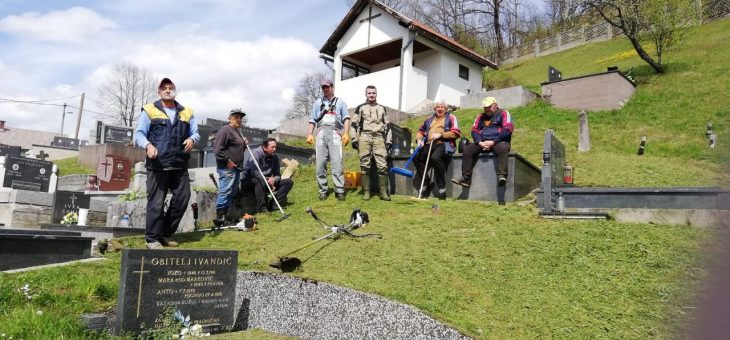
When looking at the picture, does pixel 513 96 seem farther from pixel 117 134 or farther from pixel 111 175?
pixel 117 134

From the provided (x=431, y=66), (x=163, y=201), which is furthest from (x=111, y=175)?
(x=431, y=66)

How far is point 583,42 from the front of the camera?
136 feet

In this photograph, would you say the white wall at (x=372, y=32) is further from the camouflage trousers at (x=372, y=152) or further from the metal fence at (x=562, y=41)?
the metal fence at (x=562, y=41)

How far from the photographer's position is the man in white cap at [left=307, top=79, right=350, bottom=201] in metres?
8.98

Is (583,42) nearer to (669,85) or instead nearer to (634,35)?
(634,35)

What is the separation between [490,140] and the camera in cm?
884

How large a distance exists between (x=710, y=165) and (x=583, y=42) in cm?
4483

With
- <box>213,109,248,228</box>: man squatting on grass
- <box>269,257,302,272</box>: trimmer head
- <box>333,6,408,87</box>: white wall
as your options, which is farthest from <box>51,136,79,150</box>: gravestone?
<box>269,257,302,272</box>: trimmer head

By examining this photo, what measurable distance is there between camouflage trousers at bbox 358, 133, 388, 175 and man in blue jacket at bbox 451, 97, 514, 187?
1268 mm

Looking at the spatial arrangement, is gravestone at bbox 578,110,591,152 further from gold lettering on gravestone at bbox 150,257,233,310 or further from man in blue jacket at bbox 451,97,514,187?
gold lettering on gravestone at bbox 150,257,233,310

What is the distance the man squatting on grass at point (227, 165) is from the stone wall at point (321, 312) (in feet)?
10.4

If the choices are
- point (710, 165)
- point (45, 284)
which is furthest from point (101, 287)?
point (710, 165)

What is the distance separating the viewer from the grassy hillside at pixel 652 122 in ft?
35.3

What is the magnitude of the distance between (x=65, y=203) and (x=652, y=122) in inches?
676
